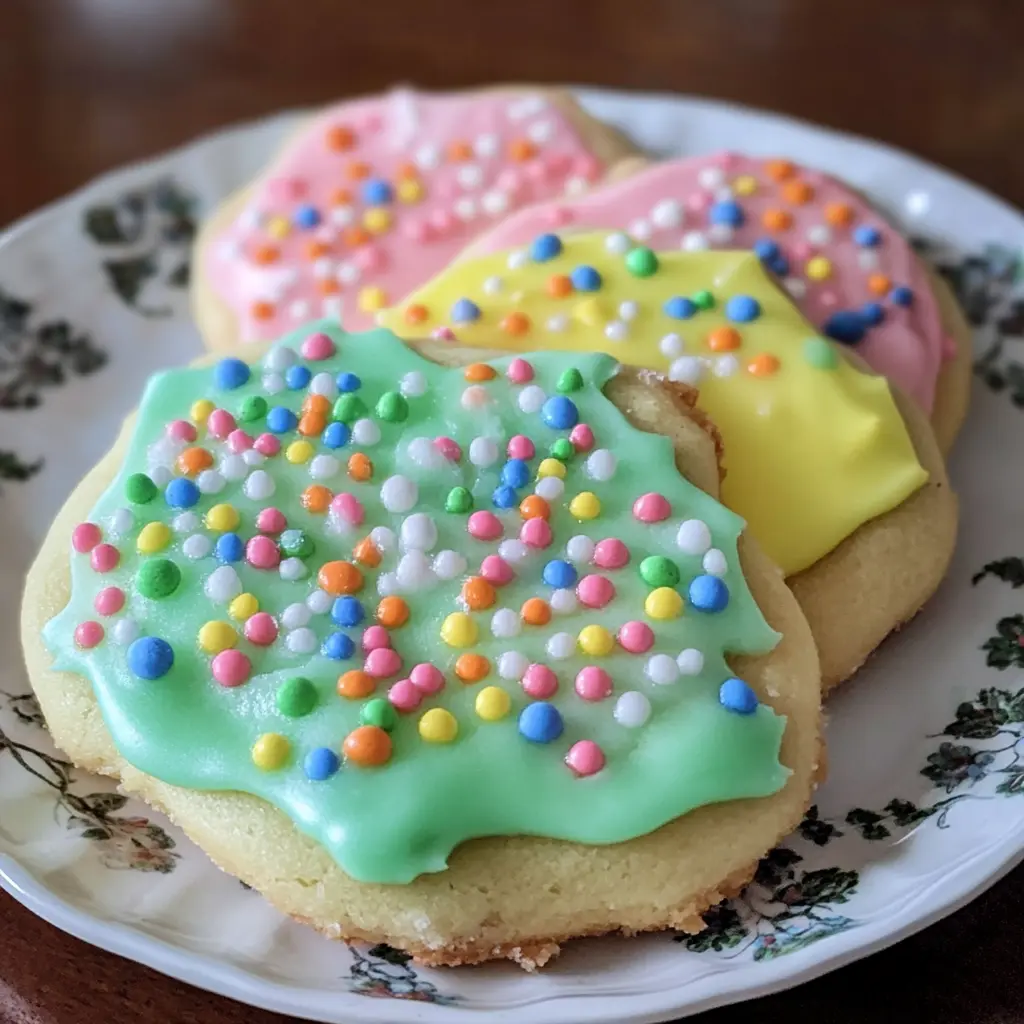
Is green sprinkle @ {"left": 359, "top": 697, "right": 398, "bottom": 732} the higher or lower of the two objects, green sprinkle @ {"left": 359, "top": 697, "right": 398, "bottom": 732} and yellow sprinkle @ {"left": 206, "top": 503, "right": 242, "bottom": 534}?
the lower

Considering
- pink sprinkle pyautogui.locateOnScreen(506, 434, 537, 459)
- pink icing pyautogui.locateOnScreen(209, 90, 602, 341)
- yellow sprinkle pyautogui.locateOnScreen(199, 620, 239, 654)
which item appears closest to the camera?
yellow sprinkle pyautogui.locateOnScreen(199, 620, 239, 654)

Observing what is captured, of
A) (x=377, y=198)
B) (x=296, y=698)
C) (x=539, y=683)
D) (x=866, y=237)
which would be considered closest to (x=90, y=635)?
(x=296, y=698)

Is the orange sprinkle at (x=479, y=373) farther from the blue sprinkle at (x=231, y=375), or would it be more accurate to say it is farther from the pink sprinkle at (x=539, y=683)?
the pink sprinkle at (x=539, y=683)

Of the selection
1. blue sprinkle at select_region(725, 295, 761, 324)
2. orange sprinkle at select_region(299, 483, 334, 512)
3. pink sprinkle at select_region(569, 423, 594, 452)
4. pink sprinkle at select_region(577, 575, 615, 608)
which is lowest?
orange sprinkle at select_region(299, 483, 334, 512)

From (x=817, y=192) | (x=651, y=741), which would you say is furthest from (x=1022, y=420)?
(x=651, y=741)

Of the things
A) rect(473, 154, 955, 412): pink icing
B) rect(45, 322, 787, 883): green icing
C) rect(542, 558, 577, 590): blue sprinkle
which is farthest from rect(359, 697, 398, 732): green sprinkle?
rect(473, 154, 955, 412): pink icing

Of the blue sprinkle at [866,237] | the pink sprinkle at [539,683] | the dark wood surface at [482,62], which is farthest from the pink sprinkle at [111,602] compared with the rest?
the dark wood surface at [482,62]

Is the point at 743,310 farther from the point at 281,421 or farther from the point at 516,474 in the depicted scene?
the point at 281,421

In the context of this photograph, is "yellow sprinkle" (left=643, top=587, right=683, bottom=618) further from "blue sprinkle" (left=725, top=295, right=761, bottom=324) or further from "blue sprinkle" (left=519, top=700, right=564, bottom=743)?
"blue sprinkle" (left=725, top=295, right=761, bottom=324)
